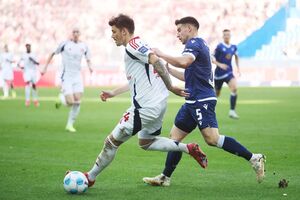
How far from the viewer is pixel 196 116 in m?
9.18

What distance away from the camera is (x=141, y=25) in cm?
6016

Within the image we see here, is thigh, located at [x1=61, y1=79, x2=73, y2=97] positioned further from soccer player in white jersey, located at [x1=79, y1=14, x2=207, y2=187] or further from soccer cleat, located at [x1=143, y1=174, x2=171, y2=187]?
soccer player in white jersey, located at [x1=79, y1=14, x2=207, y2=187]

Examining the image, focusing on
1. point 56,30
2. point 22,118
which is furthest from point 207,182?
point 56,30

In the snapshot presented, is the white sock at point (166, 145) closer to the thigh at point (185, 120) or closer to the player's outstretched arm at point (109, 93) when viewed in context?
the thigh at point (185, 120)


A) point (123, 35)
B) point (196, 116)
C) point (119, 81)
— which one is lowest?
point (119, 81)

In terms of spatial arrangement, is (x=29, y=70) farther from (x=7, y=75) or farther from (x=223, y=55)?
(x=223, y=55)

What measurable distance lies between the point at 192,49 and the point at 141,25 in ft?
169

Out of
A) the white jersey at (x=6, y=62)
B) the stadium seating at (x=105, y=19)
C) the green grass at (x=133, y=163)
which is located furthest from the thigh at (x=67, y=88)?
the stadium seating at (x=105, y=19)

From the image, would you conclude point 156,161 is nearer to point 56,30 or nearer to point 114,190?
point 114,190

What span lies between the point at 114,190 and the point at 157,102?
1.28 m

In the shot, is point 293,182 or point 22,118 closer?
point 293,182

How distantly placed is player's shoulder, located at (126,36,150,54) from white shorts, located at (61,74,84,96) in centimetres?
948

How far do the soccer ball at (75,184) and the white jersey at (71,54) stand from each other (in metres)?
9.55

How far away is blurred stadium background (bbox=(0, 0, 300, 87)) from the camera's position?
50.6m
